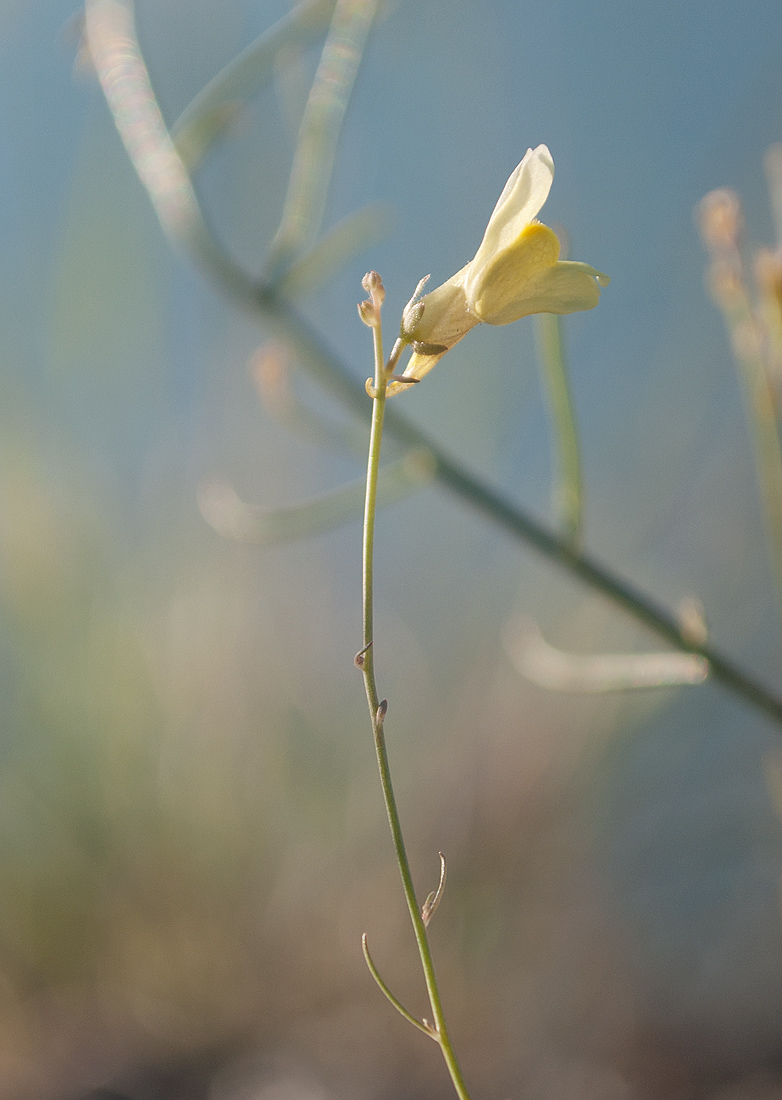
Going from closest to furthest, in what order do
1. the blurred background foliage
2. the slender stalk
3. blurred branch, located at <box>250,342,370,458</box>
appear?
the slender stalk, blurred branch, located at <box>250,342,370,458</box>, the blurred background foliage

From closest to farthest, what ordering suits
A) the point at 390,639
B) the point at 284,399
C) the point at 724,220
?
the point at 724,220 < the point at 284,399 < the point at 390,639

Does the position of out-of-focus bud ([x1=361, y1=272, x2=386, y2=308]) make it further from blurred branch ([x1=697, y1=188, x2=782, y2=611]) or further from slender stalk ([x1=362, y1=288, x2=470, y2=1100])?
blurred branch ([x1=697, y1=188, x2=782, y2=611])

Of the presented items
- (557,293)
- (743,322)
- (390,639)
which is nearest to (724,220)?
(743,322)

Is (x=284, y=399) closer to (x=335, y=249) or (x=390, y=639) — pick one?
(x=335, y=249)

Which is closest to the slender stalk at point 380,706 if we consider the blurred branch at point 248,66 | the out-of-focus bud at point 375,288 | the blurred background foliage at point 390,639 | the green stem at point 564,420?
the out-of-focus bud at point 375,288

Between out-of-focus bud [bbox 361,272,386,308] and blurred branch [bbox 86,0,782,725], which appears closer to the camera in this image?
out-of-focus bud [bbox 361,272,386,308]

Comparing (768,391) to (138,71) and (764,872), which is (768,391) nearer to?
(138,71)

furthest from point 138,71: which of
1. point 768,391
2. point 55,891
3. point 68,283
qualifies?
point 55,891

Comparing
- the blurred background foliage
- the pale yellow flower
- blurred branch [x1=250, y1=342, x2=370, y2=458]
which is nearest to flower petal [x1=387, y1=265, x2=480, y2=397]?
the pale yellow flower
